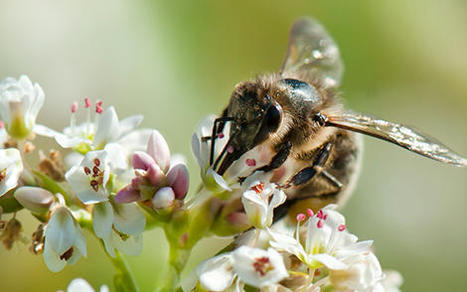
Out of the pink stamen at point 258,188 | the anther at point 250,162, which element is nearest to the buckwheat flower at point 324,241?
the pink stamen at point 258,188

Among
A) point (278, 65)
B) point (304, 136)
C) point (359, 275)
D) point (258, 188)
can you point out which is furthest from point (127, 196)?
point (278, 65)

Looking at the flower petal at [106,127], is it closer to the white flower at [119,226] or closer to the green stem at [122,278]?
the white flower at [119,226]

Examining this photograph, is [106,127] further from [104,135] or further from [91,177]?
[91,177]

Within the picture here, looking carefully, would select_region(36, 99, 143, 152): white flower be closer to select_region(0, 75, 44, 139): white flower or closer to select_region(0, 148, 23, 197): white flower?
select_region(0, 75, 44, 139): white flower

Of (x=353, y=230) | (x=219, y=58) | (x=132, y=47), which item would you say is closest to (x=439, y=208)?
(x=353, y=230)

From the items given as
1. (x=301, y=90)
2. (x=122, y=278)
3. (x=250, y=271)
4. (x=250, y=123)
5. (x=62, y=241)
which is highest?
(x=301, y=90)

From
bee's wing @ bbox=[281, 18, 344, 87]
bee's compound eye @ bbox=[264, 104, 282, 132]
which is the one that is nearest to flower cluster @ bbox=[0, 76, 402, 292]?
bee's compound eye @ bbox=[264, 104, 282, 132]
